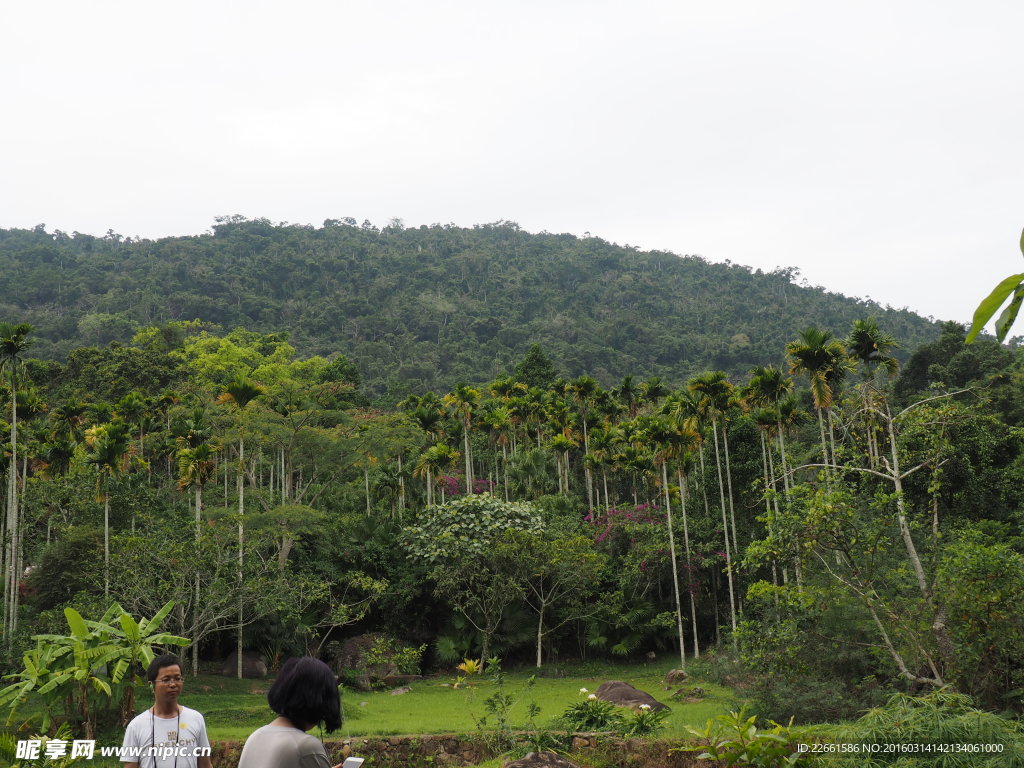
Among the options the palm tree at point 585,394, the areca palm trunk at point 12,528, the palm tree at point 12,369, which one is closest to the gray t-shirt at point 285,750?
the palm tree at point 12,369

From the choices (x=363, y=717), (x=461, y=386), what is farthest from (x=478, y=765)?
(x=461, y=386)

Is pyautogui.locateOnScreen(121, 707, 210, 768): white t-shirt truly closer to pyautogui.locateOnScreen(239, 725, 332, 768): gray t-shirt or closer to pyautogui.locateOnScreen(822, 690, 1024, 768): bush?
pyautogui.locateOnScreen(239, 725, 332, 768): gray t-shirt

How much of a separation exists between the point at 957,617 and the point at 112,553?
21.7 meters

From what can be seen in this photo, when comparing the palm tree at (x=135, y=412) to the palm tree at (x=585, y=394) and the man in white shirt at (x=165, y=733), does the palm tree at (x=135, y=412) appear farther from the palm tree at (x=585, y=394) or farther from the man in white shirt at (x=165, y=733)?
the man in white shirt at (x=165, y=733)

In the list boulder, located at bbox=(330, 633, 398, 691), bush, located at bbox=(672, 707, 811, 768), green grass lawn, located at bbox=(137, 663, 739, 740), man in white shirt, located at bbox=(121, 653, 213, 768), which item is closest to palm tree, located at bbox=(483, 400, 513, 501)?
green grass lawn, located at bbox=(137, 663, 739, 740)

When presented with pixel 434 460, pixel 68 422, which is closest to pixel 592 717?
pixel 434 460

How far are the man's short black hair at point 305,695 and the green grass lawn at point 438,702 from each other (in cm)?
1342

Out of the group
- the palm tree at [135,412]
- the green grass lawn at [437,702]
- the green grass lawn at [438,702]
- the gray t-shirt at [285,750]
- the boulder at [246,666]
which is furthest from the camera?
the palm tree at [135,412]

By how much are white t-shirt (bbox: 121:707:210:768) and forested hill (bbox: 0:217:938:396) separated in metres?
54.6

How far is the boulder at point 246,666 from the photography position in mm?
25328

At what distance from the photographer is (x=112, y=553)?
22.8 metres

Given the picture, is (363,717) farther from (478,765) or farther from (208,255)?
(208,255)

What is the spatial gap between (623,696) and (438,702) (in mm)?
6156

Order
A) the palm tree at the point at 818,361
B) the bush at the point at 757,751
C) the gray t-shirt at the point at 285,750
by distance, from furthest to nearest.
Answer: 1. the palm tree at the point at 818,361
2. the bush at the point at 757,751
3. the gray t-shirt at the point at 285,750
